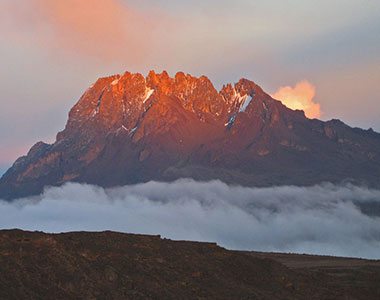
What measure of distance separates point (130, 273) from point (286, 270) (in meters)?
20.1

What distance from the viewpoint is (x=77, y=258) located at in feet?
178

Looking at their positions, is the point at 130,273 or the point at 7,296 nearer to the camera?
the point at 7,296

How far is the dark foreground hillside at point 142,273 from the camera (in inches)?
1923

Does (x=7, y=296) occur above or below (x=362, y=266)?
below

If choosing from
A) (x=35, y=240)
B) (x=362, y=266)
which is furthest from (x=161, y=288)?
(x=362, y=266)

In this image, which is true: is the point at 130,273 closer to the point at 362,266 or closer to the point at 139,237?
the point at 139,237

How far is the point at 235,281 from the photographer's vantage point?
60219 millimetres

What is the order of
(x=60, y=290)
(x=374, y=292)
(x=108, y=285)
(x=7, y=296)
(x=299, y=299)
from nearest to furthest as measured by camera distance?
(x=7, y=296) → (x=60, y=290) → (x=108, y=285) → (x=299, y=299) → (x=374, y=292)

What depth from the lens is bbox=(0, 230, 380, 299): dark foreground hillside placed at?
4884cm

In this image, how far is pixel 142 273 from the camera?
55.7 m

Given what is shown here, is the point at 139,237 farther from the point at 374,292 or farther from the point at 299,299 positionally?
the point at 374,292

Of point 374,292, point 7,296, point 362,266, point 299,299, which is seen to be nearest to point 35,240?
point 7,296

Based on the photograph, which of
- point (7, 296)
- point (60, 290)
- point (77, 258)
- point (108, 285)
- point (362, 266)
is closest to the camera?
point (7, 296)

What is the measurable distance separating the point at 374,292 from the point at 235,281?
52.0 feet
